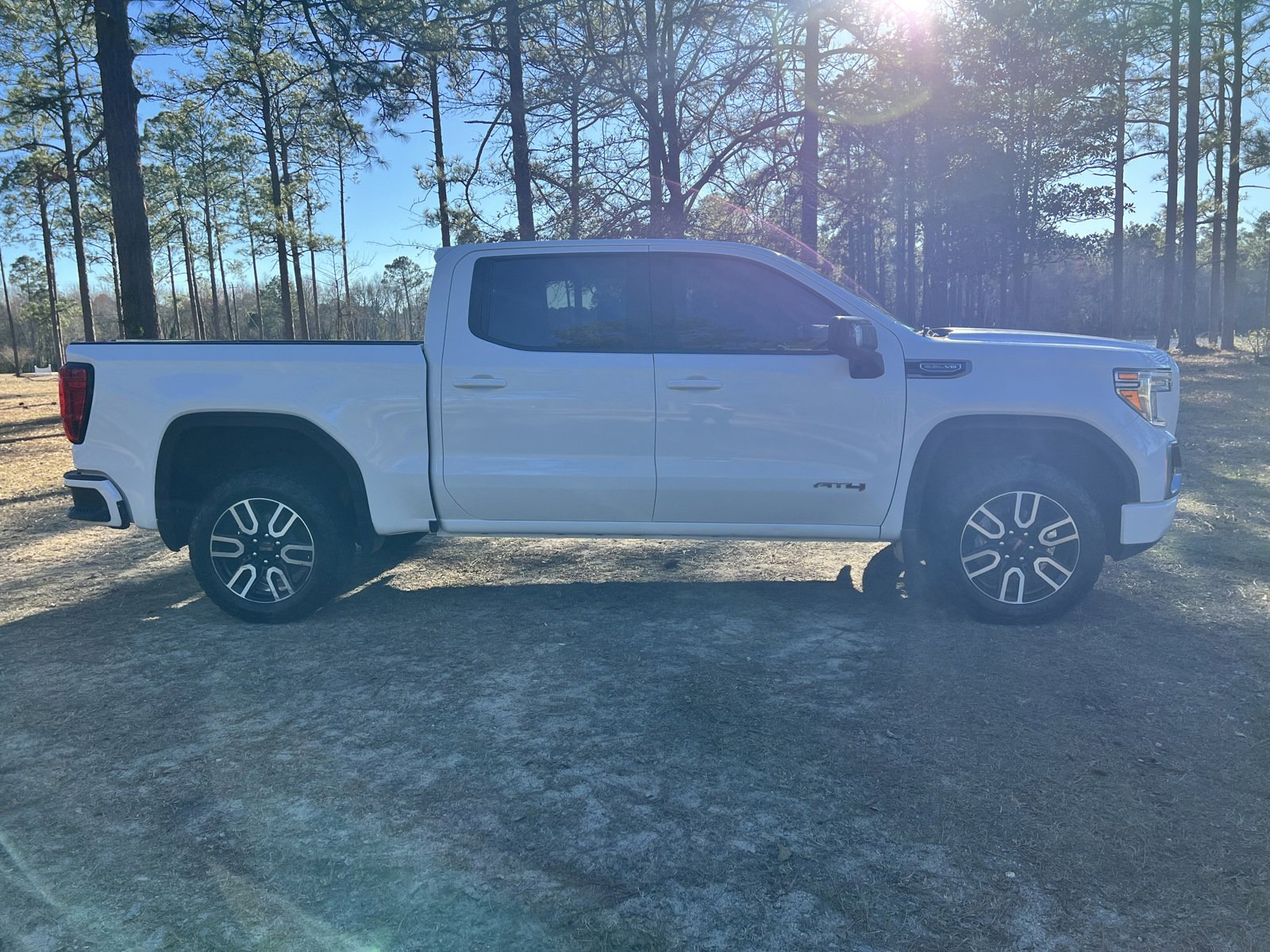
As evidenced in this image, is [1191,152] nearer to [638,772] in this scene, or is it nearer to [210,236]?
[638,772]

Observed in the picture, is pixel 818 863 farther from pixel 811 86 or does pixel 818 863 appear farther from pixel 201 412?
pixel 811 86

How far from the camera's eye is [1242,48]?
83.5 feet

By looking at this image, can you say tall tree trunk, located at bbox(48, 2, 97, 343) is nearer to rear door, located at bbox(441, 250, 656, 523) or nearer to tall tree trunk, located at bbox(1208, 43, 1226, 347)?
rear door, located at bbox(441, 250, 656, 523)

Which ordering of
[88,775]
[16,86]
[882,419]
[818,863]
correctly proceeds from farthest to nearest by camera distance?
[16,86], [882,419], [88,775], [818,863]

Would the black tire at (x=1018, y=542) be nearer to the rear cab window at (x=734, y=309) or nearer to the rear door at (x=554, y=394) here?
the rear cab window at (x=734, y=309)

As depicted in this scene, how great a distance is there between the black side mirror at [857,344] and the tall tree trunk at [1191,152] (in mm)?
23647

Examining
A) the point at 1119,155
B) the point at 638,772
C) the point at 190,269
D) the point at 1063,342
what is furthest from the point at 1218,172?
the point at 190,269

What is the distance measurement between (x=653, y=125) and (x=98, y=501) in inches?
397

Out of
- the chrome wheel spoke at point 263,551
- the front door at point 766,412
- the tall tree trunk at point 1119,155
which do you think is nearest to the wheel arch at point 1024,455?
the front door at point 766,412

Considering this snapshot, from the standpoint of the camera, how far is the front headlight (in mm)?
4555

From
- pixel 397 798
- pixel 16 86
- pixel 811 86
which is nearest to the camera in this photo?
pixel 397 798

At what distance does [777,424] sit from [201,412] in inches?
123

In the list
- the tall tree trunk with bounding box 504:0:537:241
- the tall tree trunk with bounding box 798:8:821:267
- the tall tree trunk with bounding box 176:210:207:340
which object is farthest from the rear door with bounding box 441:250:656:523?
the tall tree trunk with bounding box 176:210:207:340

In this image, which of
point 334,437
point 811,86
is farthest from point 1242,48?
point 334,437
